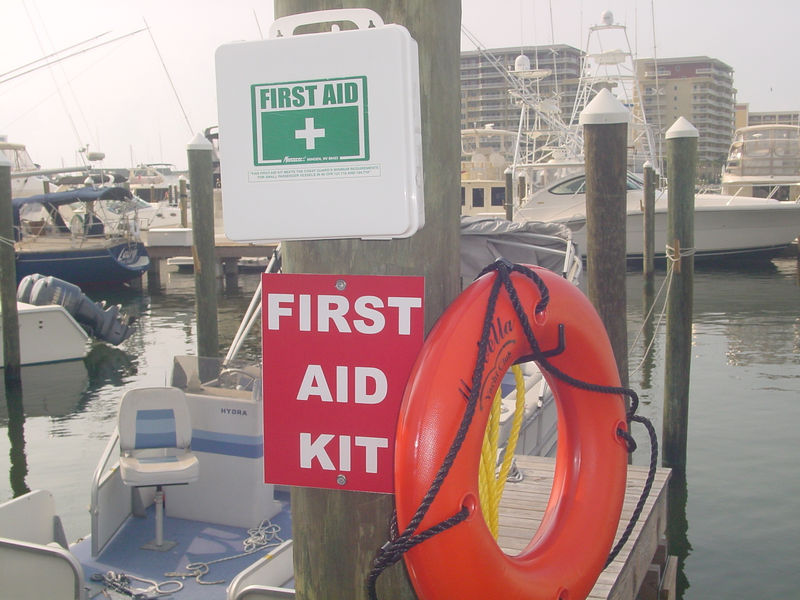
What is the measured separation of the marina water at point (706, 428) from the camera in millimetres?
6328

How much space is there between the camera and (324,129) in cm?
161

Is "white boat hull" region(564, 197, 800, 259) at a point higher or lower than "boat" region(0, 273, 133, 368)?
higher

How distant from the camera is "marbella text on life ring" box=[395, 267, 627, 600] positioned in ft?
5.38

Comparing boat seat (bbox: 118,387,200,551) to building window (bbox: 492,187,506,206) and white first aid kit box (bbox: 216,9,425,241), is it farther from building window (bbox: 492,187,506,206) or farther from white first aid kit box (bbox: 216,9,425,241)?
building window (bbox: 492,187,506,206)

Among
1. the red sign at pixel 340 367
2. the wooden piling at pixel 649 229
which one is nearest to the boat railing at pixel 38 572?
the red sign at pixel 340 367

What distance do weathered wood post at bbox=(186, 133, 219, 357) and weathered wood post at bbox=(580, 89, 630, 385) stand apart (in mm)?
4664

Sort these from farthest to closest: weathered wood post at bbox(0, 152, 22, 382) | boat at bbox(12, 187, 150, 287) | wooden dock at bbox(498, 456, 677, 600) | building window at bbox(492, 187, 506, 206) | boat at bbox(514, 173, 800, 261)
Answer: building window at bbox(492, 187, 506, 206)
boat at bbox(514, 173, 800, 261)
boat at bbox(12, 187, 150, 287)
weathered wood post at bbox(0, 152, 22, 382)
wooden dock at bbox(498, 456, 677, 600)

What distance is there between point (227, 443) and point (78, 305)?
943 cm

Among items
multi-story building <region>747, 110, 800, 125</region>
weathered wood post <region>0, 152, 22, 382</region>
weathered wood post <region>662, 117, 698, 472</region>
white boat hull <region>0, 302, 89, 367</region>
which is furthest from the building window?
multi-story building <region>747, 110, 800, 125</region>

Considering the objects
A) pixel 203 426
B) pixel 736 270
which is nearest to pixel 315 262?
pixel 203 426

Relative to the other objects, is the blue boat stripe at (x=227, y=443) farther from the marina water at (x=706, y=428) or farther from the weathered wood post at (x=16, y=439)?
the weathered wood post at (x=16, y=439)

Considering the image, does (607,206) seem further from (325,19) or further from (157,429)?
(325,19)

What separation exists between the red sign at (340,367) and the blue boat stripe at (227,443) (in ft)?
12.1

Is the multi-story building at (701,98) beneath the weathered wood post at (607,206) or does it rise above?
above
